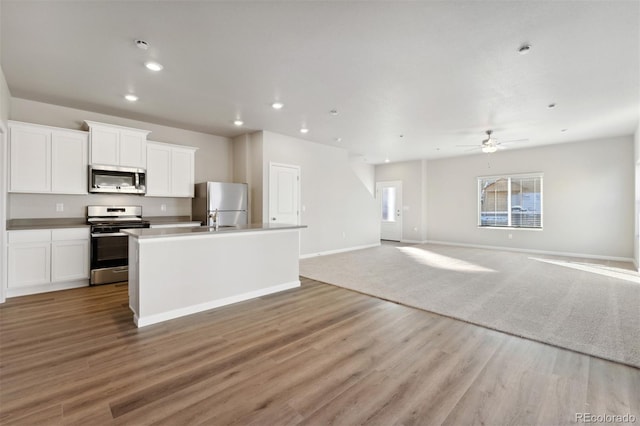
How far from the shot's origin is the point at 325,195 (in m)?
7.29

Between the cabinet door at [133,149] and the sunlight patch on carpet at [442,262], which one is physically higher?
the cabinet door at [133,149]

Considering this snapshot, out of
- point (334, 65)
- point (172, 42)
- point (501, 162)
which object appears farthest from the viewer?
point (501, 162)

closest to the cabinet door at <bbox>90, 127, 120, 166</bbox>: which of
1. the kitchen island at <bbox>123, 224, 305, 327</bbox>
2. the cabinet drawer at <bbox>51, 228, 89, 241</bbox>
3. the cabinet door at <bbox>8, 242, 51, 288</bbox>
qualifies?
the cabinet drawer at <bbox>51, 228, 89, 241</bbox>

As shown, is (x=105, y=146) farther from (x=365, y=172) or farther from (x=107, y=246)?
(x=365, y=172)

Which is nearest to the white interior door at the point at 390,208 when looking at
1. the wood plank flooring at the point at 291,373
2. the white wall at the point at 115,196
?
the white wall at the point at 115,196

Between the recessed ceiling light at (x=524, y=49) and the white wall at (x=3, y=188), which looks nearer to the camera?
the recessed ceiling light at (x=524, y=49)

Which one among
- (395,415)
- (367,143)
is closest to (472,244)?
(367,143)

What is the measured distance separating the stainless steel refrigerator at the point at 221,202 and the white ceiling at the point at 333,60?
1.24m

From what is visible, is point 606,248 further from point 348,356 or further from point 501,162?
point 348,356

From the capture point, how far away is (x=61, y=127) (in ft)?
14.7

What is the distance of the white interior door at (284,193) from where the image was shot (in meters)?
6.08

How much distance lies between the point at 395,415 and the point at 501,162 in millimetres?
8223

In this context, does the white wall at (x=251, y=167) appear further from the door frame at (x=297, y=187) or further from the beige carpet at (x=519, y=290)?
the beige carpet at (x=519, y=290)

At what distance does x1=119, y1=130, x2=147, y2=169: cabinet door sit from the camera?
4.71 metres
